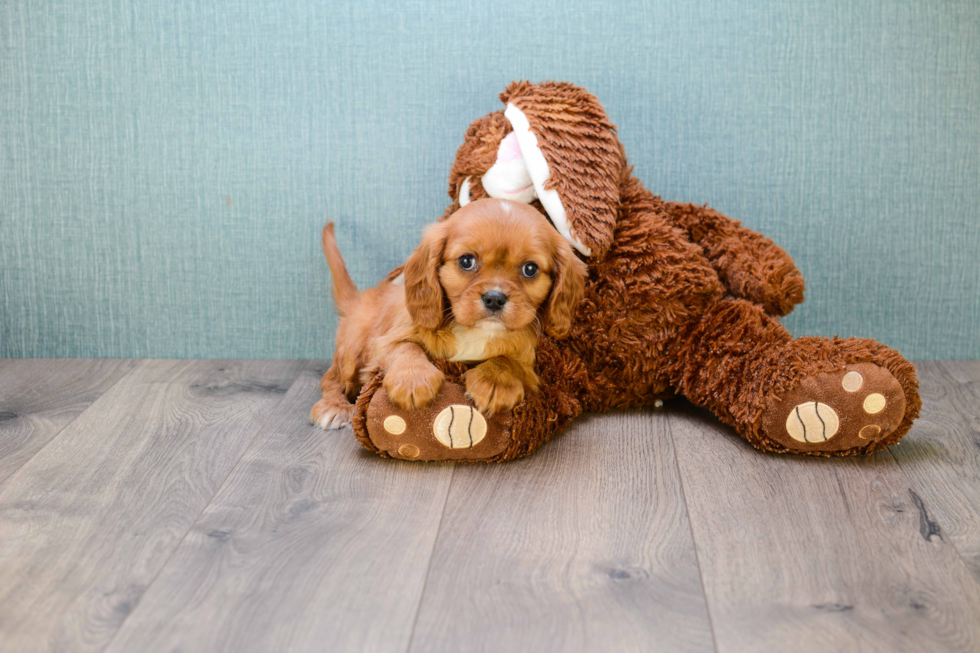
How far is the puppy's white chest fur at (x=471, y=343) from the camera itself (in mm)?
1770

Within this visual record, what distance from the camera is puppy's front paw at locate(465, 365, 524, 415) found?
1.68m

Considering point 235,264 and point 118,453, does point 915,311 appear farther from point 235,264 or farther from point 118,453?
point 118,453

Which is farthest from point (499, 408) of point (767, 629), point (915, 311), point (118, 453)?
point (915, 311)

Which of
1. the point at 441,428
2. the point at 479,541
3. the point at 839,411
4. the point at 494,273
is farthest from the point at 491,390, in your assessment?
the point at 839,411

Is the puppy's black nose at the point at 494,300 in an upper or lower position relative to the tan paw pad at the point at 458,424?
upper

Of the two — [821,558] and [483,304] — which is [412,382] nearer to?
[483,304]

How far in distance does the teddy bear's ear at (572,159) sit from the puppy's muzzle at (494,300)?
32 centimetres

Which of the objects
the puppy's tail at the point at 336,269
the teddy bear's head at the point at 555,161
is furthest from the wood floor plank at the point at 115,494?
the teddy bear's head at the point at 555,161

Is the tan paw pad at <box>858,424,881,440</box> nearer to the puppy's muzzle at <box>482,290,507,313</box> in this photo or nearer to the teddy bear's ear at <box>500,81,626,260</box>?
the teddy bear's ear at <box>500,81,626,260</box>

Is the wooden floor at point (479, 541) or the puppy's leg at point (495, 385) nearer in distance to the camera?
the wooden floor at point (479, 541)

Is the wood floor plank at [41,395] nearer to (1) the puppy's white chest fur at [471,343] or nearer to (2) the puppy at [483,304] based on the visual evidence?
(2) the puppy at [483,304]

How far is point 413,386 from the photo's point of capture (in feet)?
5.42

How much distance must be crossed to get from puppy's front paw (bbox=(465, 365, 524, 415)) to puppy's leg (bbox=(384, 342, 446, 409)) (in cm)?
7

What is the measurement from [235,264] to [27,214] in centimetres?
62
